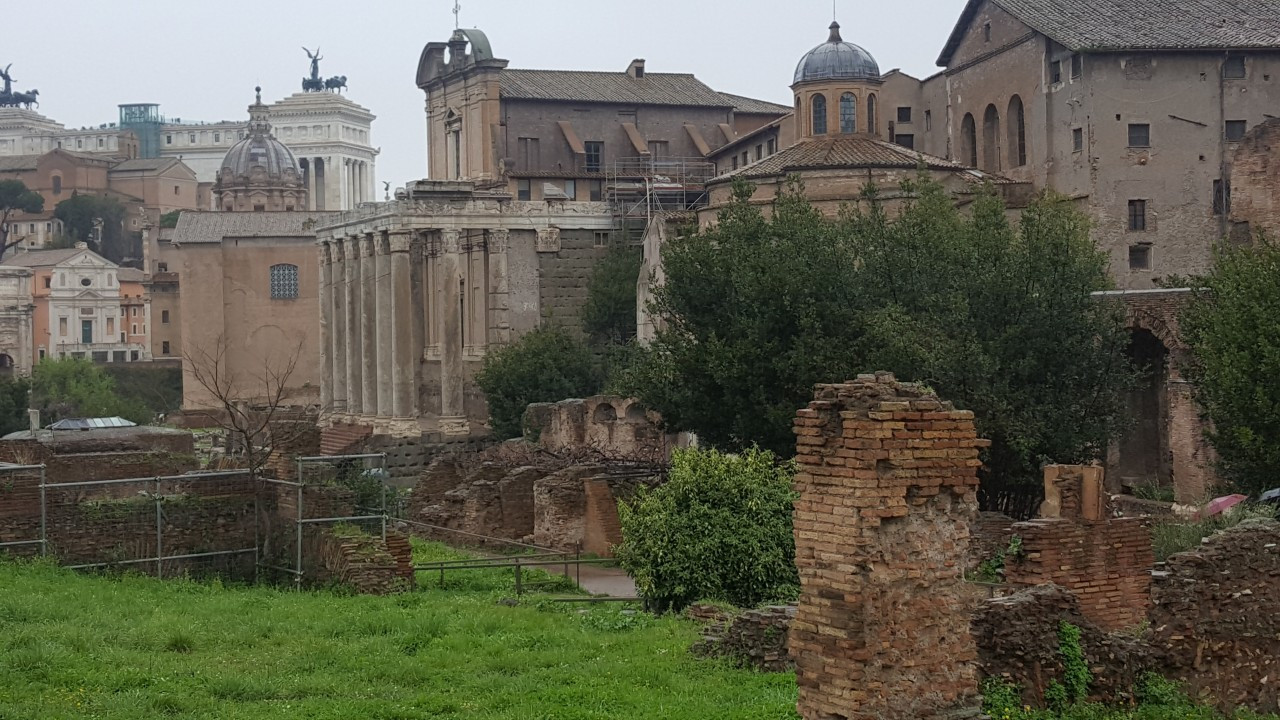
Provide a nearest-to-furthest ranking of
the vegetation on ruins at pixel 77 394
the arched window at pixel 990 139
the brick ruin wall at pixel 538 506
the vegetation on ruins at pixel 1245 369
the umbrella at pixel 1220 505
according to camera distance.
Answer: the umbrella at pixel 1220 505, the vegetation on ruins at pixel 1245 369, the brick ruin wall at pixel 538 506, the arched window at pixel 990 139, the vegetation on ruins at pixel 77 394

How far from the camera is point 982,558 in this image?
19594mm

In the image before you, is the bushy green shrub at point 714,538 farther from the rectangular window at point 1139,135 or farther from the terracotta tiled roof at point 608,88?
the terracotta tiled roof at point 608,88

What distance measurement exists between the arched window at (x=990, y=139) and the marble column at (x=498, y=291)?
15511 millimetres

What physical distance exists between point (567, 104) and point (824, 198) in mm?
Result: 20780

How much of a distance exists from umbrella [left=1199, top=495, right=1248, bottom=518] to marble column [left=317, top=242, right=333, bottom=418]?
147ft

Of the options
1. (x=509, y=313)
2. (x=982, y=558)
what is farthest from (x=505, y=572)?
(x=509, y=313)

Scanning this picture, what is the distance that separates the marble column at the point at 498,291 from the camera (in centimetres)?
5288

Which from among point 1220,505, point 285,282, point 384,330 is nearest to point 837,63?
point 384,330

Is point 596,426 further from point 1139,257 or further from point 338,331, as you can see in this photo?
point 338,331

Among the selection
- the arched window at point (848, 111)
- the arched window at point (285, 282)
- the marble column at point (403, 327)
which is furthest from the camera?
the arched window at point (285, 282)

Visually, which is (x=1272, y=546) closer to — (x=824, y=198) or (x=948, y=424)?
(x=948, y=424)

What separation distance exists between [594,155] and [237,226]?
2438cm

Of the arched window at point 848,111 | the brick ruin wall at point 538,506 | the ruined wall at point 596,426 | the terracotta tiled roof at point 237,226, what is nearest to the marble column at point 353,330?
the terracotta tiled roof at point 237,226

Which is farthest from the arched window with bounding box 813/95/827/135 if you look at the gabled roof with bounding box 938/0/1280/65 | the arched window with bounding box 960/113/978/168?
the gabled roof with bounding box 938/0/1280/65
